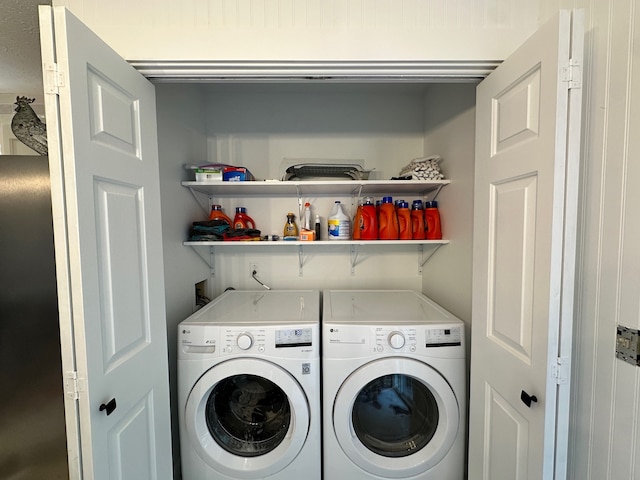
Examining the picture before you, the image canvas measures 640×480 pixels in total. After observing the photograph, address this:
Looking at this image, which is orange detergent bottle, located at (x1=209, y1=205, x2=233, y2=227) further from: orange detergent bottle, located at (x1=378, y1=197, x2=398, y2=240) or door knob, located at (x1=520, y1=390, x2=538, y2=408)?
door knob, located at (x1=520, y1=390, x2=538, y2=408)

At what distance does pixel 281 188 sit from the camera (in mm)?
1993

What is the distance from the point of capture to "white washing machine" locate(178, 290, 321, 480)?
136 centimetres

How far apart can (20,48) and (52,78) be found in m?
1.29

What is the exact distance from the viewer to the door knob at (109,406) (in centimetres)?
84

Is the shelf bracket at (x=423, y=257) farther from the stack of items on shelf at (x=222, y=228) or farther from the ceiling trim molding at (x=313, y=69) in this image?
the stack of items on shelf at (x=222, y=228)

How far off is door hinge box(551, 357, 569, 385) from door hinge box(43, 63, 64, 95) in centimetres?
163

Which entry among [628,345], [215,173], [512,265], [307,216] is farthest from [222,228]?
[628,345]

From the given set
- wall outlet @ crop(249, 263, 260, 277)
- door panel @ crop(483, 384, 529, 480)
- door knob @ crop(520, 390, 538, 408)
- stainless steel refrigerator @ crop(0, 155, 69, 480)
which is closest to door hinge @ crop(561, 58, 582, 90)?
door knob @ crop(520, 390, 538, 408)

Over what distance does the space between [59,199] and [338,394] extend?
4.48 ft

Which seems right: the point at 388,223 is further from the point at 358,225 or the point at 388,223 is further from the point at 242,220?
the point at 242,220

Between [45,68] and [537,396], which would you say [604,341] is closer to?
[537,396]

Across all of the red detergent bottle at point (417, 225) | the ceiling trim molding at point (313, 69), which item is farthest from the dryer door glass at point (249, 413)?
the ceiling trim molding at point (313, 69)

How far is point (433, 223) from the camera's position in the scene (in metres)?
1.90

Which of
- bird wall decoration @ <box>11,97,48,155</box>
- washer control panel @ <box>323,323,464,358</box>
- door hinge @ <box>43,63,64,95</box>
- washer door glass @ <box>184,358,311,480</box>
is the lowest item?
washer door glass @ <box>184,358,311,480</box>
